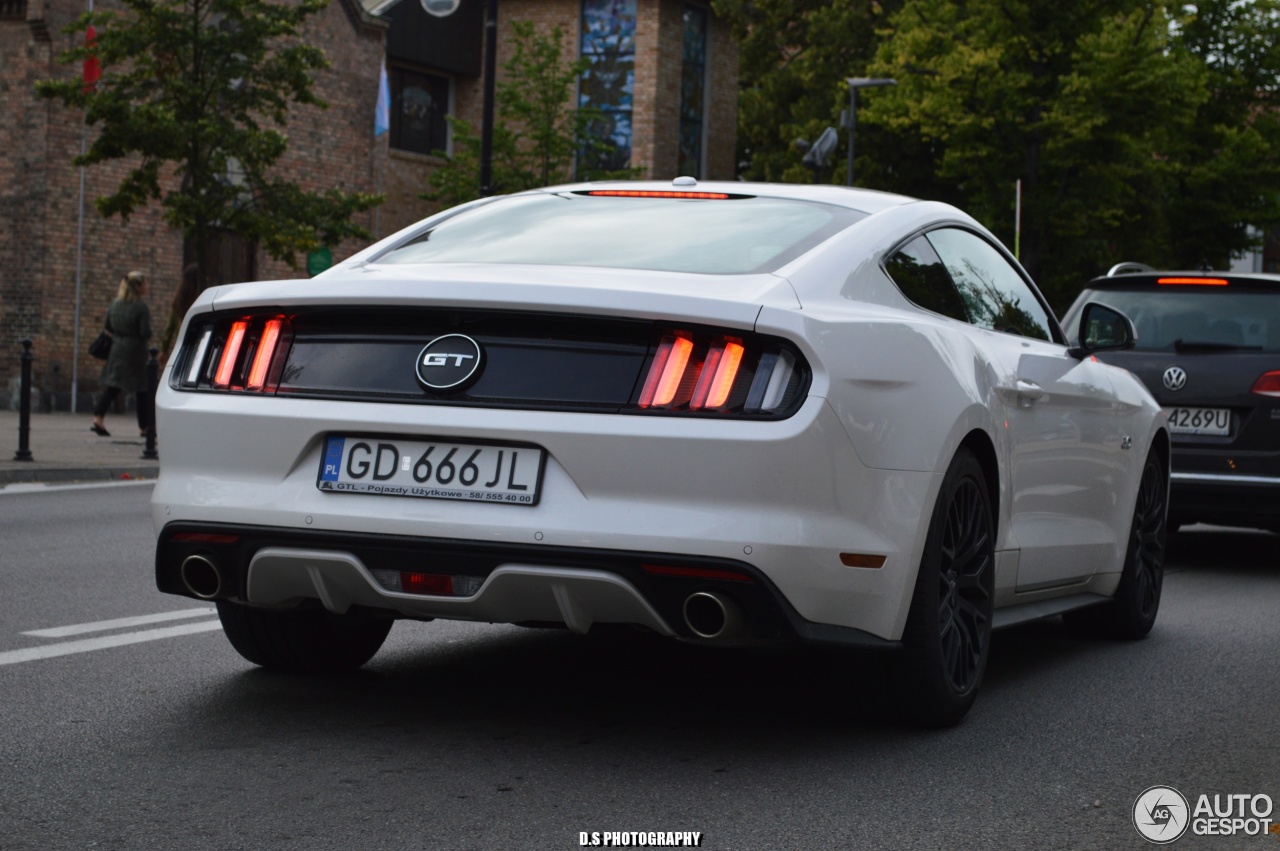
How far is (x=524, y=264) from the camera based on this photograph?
195 inches

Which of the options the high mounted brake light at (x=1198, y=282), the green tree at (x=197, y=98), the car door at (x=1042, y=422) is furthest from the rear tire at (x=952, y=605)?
the green tree at (x=197, y=98)

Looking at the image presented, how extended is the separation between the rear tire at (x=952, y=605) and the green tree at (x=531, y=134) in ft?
101

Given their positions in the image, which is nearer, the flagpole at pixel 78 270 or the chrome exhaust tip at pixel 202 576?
the chrome exhaust tip at pixel 202 576

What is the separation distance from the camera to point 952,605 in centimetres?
506

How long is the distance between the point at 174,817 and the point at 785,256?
2.17 meters

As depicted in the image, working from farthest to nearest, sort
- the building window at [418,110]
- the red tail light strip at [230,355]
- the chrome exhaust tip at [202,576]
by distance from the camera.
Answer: the building window at [418,110]
the red tail light strip at [230,355]
the chrome exhaust tip at [202,576]

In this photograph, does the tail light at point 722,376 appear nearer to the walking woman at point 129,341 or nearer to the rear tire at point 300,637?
the rear tire at point 300,637

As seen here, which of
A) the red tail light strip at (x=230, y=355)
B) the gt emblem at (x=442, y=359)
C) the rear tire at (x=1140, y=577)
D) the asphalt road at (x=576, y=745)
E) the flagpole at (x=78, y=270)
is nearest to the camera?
the asphalt road at (x=576, y=745)

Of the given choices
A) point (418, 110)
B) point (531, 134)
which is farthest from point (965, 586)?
point (418, 110)

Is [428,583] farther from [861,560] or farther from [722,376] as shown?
[861,560]

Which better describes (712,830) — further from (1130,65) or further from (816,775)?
(1130,65)

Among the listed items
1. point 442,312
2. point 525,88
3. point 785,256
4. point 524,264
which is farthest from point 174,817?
point 525,88

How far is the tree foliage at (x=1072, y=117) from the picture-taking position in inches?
1443

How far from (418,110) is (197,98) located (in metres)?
20.1
